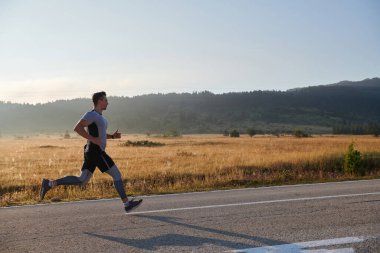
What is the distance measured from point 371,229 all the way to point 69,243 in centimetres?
406

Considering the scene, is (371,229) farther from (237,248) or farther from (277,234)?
(237,248)

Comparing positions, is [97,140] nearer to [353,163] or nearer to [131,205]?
[131,205]

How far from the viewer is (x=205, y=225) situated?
6098mm

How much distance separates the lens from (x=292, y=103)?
195 metres

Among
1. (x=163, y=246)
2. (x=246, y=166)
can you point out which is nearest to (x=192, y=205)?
(x=163, y=246)

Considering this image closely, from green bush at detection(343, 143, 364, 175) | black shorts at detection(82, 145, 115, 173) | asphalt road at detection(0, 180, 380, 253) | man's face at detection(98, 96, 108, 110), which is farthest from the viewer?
green bush at detection(343, 143, 364, 175)

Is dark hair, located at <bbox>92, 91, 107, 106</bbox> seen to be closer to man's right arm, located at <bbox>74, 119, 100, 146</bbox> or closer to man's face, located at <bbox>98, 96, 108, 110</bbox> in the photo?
man's face, located at <bbox>98, 96, 108, 110</bbox>

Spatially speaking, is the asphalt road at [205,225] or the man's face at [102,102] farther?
the man's face at [102,102]

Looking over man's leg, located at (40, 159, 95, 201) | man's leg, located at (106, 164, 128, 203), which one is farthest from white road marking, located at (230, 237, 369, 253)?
man's leg, located at (40, 159, 95, 201)

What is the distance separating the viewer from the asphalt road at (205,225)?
505 centimetres

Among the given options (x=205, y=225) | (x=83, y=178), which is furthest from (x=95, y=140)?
(x=205, y=225)

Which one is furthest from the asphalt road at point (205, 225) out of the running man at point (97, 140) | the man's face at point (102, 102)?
the man's face at point (102, 102)

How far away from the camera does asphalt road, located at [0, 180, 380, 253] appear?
16.6ft

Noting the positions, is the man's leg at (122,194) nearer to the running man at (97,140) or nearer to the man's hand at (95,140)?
the running man at (97,140)
